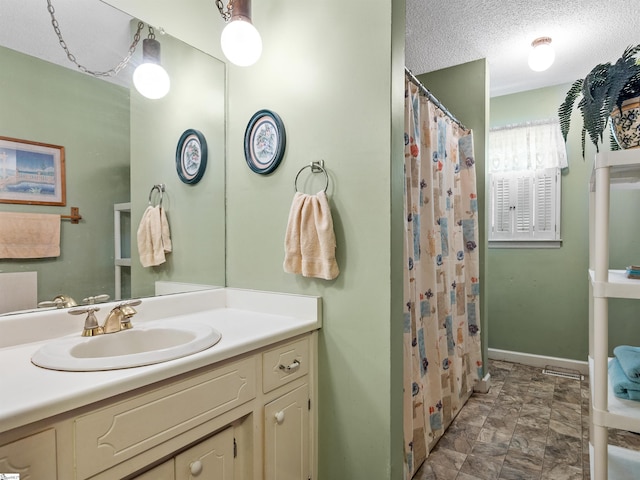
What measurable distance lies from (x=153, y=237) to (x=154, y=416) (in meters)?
0.91

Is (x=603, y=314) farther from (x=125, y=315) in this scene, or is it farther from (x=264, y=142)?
(x=125, y=315)

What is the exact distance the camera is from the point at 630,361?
1.32m

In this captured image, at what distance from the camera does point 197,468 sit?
1033 mm

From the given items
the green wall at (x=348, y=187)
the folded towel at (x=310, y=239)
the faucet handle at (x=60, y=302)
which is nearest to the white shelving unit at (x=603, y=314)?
the green wall at (x=348, y=187)

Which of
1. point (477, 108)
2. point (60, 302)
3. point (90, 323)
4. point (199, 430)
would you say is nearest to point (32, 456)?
point (199, 430)

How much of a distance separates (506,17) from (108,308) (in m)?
2.69

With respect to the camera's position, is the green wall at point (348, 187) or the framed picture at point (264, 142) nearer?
the green wall at point (348, 187)

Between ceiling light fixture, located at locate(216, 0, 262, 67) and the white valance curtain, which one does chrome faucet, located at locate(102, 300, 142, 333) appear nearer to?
ceiling light fixture, located at locate(216, 0, 262, 67)

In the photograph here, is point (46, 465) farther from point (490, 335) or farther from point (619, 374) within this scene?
point (490, 335)

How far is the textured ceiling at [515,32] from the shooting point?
2090 mm

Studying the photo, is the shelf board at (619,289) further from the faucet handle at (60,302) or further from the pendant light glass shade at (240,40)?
the faucet handle at (60,302)

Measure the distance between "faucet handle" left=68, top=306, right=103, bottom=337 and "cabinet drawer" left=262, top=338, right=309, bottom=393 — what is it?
581 millimetres

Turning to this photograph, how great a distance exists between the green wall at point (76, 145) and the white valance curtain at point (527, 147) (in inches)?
123

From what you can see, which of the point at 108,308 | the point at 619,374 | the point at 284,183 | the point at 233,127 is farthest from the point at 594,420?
the point at 233,127
